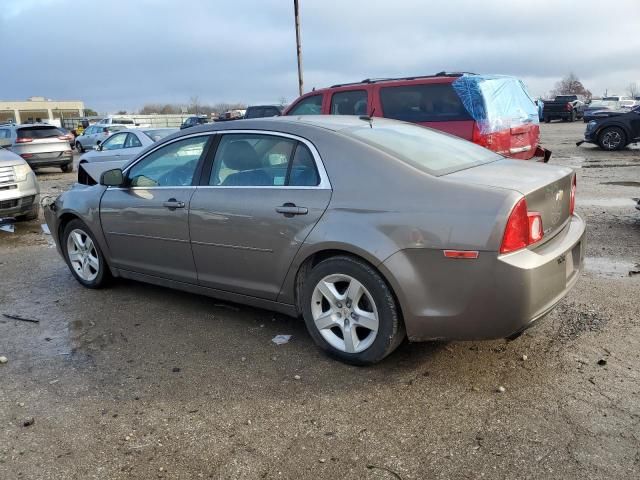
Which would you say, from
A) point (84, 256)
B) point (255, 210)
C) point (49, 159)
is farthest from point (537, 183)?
point (49, 159)

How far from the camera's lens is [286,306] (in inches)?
154

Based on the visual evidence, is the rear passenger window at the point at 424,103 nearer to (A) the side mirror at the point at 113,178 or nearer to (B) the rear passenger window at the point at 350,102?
(B) the rear passenger window at the point at 350,102

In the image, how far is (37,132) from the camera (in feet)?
60.5

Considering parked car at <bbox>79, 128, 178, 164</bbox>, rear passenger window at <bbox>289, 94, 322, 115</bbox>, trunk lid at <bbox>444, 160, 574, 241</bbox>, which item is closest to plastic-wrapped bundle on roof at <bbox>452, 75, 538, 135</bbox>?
rear passenger window at <bbox>289, 94, 322, 115</bbox>

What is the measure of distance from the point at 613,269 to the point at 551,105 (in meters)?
37.8

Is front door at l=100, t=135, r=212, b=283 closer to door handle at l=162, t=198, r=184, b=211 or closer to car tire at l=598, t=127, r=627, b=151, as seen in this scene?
door handle at l=162, t=198, r=184, b=211

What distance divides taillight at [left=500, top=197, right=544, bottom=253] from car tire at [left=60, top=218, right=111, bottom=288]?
379 centimetres

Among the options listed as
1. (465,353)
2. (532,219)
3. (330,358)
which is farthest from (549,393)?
(330,358)

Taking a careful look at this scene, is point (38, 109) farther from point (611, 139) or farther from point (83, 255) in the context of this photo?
point (83, 255)

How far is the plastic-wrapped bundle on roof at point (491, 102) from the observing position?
7.39m

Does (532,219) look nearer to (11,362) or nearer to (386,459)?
(386,459)

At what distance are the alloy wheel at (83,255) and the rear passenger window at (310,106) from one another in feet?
15.2

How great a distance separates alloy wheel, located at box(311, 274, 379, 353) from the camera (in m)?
3.48

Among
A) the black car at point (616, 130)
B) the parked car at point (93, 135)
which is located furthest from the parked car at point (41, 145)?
the black car at point (616, 130)
